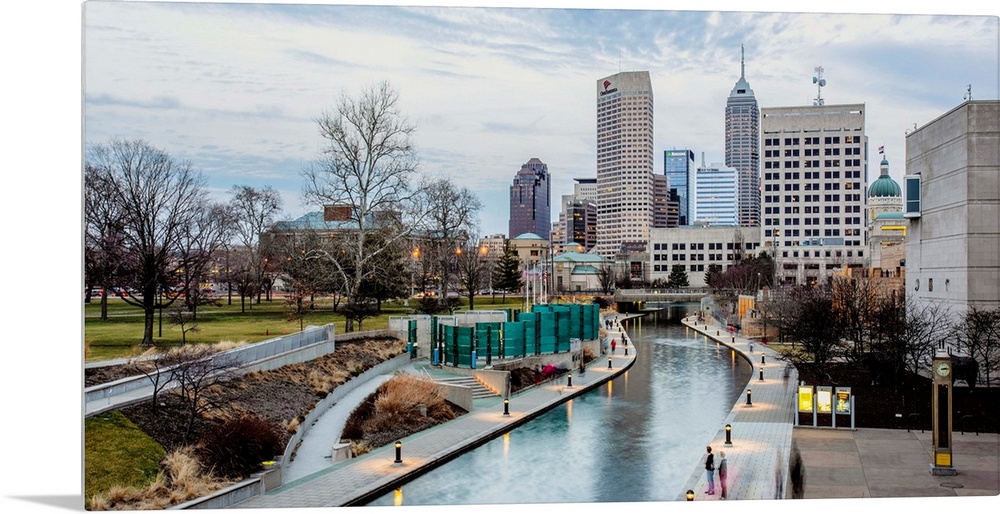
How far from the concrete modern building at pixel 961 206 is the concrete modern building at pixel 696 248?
421 feet

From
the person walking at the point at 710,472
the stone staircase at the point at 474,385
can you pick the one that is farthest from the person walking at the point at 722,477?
the stone staircase at the point at 474,385

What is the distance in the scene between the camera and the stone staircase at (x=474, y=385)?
35.8 m

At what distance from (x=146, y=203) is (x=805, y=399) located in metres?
27.2

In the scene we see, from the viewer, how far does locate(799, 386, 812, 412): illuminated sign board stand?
29016mm

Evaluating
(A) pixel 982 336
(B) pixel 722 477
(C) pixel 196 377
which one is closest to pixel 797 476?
(B) pixel 722 477

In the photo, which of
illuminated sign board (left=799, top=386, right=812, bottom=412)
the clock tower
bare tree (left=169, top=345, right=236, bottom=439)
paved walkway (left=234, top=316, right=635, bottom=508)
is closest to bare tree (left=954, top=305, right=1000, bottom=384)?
illuminated sign board (left=799, top=386, right=812, bottom=412)

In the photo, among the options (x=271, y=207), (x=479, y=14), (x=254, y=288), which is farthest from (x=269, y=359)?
Answer: (x=271, y=207)

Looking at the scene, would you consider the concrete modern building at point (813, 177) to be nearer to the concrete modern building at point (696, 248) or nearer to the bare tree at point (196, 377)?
the concrete modern building at point (696, 248)

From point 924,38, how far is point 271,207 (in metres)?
64.8

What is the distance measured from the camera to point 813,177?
16862 centimetres

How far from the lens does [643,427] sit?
30719 millimetres

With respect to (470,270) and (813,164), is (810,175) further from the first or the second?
(470,270)

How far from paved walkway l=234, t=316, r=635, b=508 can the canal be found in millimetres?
391

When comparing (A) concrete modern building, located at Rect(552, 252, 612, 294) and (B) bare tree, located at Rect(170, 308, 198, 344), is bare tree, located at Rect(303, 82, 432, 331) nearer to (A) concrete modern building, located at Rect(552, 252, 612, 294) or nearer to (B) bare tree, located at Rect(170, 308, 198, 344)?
(B) bare tree, located at Rect(170, 308, 198, 344)
